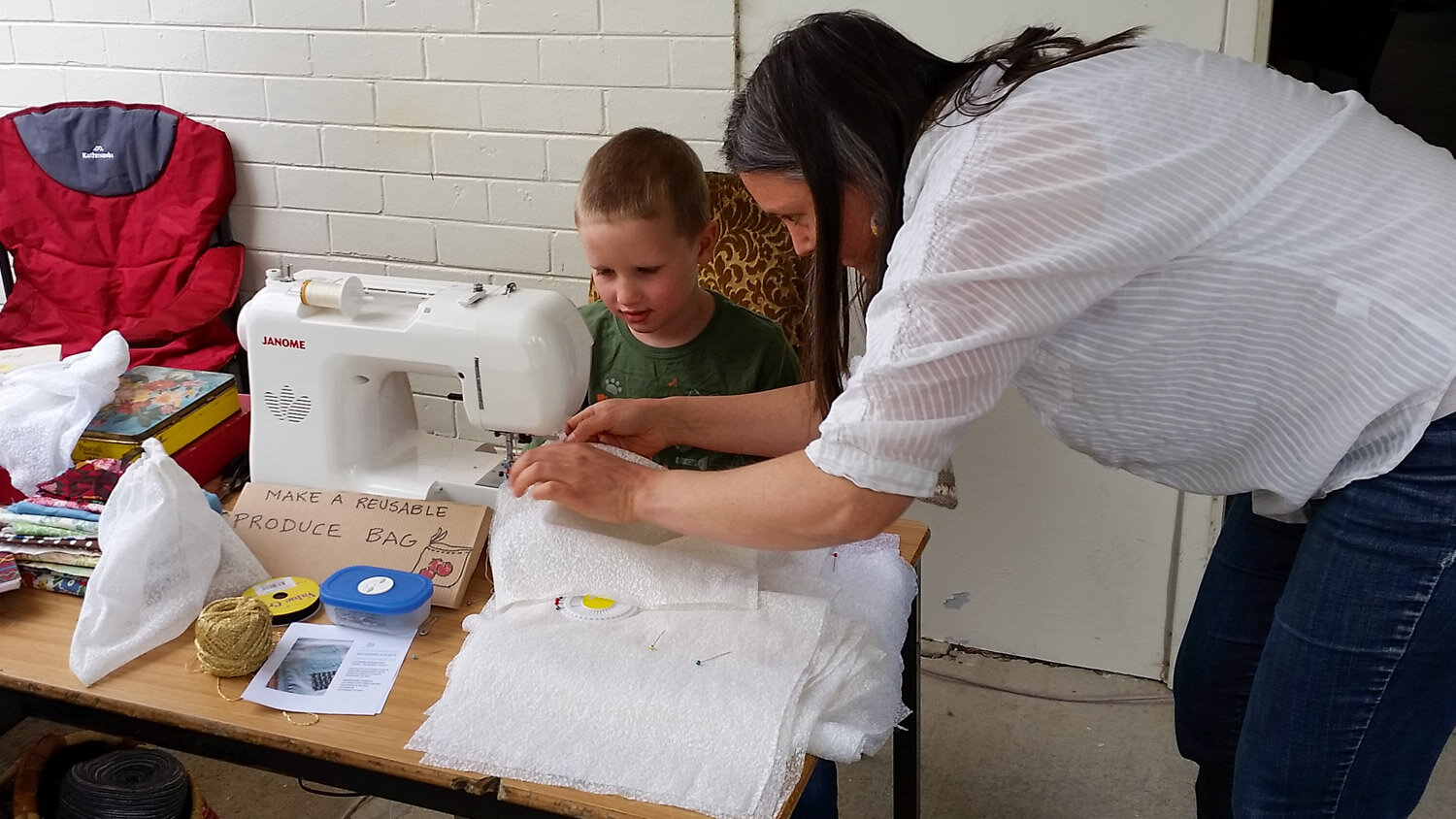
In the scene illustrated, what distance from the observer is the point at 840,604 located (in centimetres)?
126

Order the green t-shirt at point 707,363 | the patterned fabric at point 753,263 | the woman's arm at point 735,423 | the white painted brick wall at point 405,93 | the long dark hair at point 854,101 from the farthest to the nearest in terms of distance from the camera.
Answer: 1. the white painted brick wall at point 405,93
2. the patterned fabric at point 753,263
3. the green t-shirt at point 707,363
4. the woman's arm at point 735,423
5. the long dark hair at point 854,101

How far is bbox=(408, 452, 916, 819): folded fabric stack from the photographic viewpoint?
3.27 ft

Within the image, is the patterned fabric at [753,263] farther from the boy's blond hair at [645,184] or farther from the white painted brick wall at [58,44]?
the white painted brick wall at [58,44]

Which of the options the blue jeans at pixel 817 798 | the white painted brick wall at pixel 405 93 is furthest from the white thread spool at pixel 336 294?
the white painted brick wall at pixel 405 93

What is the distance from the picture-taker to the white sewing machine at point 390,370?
1.33 meters

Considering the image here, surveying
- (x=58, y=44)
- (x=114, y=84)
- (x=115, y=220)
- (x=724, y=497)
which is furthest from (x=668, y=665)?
(x=58, y=44)

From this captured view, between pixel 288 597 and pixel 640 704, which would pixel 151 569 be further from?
pixel 640 704

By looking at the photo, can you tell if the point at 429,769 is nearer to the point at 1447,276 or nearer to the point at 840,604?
the point at 840,604

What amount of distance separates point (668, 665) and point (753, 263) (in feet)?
3.85

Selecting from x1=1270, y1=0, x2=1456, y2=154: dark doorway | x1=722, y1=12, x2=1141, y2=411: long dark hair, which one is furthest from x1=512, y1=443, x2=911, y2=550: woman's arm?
x1=1270, y1=0, x2=1456, y2=154: dark doorway

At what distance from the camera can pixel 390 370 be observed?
1431 millimetres

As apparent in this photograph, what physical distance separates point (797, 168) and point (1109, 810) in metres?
1.58

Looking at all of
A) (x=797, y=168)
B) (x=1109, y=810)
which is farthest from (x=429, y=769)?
(x=1109, y=810)

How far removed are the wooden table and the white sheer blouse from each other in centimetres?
39
